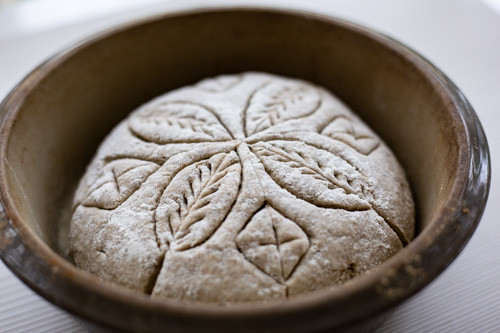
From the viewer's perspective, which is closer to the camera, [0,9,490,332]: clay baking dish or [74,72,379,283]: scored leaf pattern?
[0,9,490,332]: clay baking dish

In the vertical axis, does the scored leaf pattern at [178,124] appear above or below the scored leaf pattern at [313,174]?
above

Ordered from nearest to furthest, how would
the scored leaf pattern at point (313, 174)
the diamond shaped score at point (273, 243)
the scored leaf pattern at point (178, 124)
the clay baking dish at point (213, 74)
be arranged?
the clay baking dish at point (213, 74) → the diamond shaped score at point (273, 243) → the scored leaf pattern at point (313, 174) → the scored leaf pattern at point (178, 124)

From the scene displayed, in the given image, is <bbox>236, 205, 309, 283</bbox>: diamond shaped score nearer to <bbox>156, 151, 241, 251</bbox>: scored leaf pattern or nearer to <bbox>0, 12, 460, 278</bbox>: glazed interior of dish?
<bbox>156, 151, 241, 251</bbox>: scored leaf pattern

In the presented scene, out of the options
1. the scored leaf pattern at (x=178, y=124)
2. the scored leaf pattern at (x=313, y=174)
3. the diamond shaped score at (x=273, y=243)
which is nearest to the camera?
the diamond shaped score at (x=273, y=243)

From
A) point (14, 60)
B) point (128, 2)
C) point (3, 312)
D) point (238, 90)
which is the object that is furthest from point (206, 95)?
point (128, 2)

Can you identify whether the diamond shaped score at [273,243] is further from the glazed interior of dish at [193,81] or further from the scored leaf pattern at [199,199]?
the glazed interior of dish at [193,81]

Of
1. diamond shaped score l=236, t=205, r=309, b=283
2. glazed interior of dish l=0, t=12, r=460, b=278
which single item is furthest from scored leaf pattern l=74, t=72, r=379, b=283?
glazed interior of dish l=0, t=12, r=460, b=278

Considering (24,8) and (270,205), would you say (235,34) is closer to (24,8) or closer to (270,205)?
(270,205)

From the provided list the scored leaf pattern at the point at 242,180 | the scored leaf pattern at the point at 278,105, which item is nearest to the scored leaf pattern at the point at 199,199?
the scored leaf pattern at the point at 242,180

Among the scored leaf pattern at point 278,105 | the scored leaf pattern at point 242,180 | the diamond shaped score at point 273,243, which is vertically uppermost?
the scored leaf pattern at point 278,105
